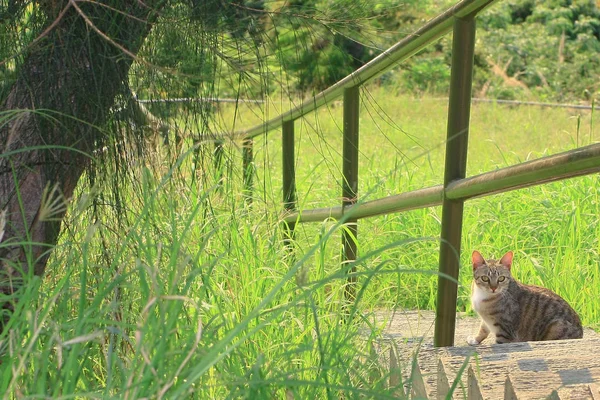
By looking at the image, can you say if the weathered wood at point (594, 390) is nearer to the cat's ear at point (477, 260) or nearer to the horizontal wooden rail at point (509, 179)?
the horizontal wooden rail at point (509, 179)

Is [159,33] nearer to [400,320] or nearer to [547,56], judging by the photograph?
[400,320]

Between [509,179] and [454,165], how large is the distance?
11.4 inches

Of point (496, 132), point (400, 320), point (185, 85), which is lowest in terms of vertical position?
point (400, 320)

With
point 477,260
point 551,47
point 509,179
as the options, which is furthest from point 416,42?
point 551,47

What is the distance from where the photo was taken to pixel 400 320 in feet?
10.6

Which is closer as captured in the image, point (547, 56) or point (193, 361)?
point (193, 361)

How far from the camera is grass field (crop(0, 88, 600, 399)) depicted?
50.1 inches

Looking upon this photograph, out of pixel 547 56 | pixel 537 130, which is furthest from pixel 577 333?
pixel 547 56

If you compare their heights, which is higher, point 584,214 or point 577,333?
point 584,214

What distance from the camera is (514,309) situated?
310 cm

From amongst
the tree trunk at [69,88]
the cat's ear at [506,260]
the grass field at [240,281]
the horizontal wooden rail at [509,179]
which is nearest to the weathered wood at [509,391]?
the grass field at [240,281]

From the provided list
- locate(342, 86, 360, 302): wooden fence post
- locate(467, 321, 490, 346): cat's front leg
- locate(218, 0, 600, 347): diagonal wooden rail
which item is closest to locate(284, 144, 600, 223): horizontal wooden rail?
locate(218, 0, 600, 347): diagonal wooden rail

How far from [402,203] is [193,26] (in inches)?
39.7

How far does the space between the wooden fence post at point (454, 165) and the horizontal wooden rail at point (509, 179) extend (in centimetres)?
4
